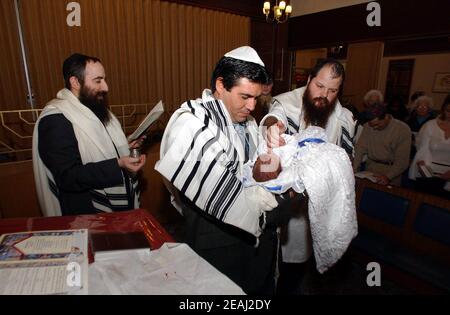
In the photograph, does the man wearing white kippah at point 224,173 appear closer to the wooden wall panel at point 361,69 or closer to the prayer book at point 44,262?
the prayer book at point 44,262

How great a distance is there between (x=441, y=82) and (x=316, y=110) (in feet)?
26.4

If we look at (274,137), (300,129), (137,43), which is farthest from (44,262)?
(137,43)

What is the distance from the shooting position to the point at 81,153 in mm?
1908

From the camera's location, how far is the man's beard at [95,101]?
2.03m

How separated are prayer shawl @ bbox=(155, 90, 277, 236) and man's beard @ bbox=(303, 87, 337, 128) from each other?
951 millimetres

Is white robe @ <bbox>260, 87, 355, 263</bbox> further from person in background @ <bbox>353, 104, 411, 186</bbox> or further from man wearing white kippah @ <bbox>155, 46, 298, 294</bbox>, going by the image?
person in background @ <bbox>353, 104, 411, 186</bbox>

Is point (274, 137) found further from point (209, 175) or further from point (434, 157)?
point (434, 157)

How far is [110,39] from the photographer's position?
16.1ft

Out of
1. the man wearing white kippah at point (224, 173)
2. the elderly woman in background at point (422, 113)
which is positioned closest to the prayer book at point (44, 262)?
the man wearing white kippah at point (224, 173)

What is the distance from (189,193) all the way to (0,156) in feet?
12.6

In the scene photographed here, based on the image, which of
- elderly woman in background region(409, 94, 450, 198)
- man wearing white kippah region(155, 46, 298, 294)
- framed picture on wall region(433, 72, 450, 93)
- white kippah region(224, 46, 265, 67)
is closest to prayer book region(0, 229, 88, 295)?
man wearing white kippah region(155, 46, 298, 294)

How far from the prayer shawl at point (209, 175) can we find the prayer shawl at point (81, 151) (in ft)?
2.91

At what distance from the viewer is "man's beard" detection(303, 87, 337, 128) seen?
196 centimetres

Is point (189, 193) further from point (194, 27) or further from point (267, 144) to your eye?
point (194, 27)
